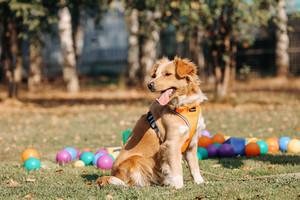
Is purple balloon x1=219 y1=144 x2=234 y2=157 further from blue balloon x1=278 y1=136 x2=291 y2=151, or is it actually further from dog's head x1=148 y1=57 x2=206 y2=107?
dog's head x1=148 y1=57 x2=206 y2=107

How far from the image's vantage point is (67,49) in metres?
22.5

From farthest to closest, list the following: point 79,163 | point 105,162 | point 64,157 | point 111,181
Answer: point 64,157, point 79,163, point 105,162, point 111,181

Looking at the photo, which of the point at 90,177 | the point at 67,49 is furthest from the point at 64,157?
the point at 67,49

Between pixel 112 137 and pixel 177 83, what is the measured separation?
5.64 metres

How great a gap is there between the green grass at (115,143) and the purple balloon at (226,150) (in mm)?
180

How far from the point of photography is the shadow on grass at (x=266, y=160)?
24.3 ft

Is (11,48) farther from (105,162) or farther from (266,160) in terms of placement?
(266,160)

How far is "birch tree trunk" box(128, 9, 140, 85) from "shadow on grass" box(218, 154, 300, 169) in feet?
50.0

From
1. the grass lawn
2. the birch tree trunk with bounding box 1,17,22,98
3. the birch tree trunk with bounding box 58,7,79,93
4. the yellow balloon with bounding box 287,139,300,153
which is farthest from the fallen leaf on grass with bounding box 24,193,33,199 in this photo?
the birch tree trunk with bounding box 58,7,79,93

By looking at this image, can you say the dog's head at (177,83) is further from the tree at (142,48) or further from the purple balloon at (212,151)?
the tree at (142,48)

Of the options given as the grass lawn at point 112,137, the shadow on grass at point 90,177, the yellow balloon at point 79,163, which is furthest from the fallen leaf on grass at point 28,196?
the yellow balloon at point 79,163

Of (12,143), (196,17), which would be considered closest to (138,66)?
(196,17)

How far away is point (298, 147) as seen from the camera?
833 cm

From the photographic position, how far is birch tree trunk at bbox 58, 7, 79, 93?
22.0 m
